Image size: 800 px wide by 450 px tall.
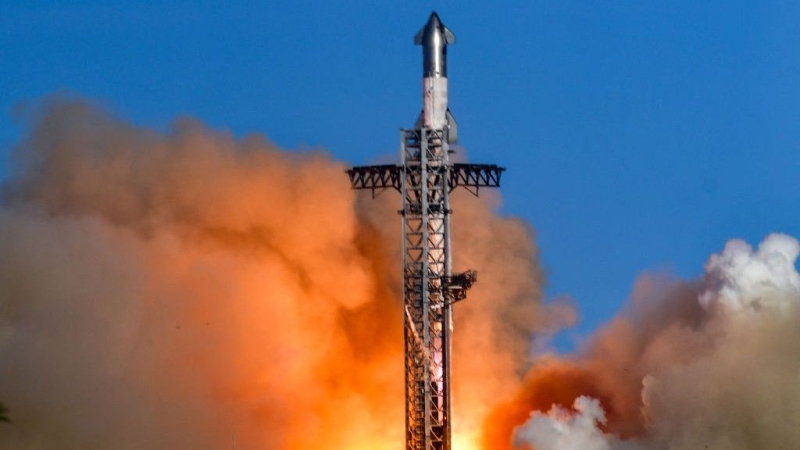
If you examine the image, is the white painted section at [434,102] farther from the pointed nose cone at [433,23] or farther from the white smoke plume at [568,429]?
the white smoke plume at [568,429]

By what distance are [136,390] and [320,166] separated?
7266mm

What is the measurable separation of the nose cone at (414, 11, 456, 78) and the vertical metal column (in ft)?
4.93

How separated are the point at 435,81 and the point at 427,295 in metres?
4.80

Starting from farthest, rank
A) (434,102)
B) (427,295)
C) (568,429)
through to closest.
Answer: (568,429), (434,102), (427,295)

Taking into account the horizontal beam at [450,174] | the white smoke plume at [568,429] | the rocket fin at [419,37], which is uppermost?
the rocket fin at [419,37]

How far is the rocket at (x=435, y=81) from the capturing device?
128ft

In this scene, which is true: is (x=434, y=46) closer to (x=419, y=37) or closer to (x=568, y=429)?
(x=419, y=37)

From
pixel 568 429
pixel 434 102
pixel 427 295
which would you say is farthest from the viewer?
pixel 568 429

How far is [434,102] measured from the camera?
129 feet

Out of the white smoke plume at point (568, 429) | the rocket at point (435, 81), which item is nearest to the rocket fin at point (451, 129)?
the rocket at point (435, 81)

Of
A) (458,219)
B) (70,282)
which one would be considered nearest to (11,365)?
(70,282)

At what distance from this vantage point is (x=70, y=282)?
4066 cm

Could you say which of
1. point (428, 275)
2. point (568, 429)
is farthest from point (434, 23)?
point (568, 429)

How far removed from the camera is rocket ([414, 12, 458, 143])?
1540 inches
